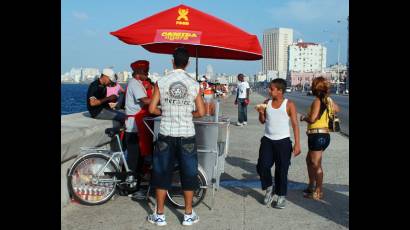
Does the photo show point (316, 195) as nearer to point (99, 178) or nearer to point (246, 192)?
point (246, 192)

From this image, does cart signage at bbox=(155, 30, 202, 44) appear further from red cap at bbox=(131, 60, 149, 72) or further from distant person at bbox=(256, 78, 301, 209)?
distant person at bbox=(256, 78, 301, 209)

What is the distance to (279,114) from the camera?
18.4 feet

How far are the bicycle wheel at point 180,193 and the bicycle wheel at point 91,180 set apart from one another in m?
0.74

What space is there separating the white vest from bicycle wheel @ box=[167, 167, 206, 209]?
33.7 inches

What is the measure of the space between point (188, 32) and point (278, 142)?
70.7 inches

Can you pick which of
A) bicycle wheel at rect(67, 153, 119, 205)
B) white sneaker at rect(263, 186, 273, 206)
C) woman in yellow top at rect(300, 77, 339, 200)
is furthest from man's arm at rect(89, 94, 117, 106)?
woman in yellow top at rect(300, 77, 339, 200)

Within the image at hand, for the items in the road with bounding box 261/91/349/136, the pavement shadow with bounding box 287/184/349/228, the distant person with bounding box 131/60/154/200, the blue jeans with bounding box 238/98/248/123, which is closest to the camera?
the pavement shadow with bounding box 287/184/349/228

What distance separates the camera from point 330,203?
5824 mm

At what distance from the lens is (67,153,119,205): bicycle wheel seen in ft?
18.2

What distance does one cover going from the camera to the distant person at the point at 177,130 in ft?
15.6

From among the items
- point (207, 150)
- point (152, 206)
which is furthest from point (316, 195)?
point (152, 206)

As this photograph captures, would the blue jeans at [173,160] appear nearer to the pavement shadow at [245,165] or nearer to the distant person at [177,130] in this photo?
the distant person at [177,130]
